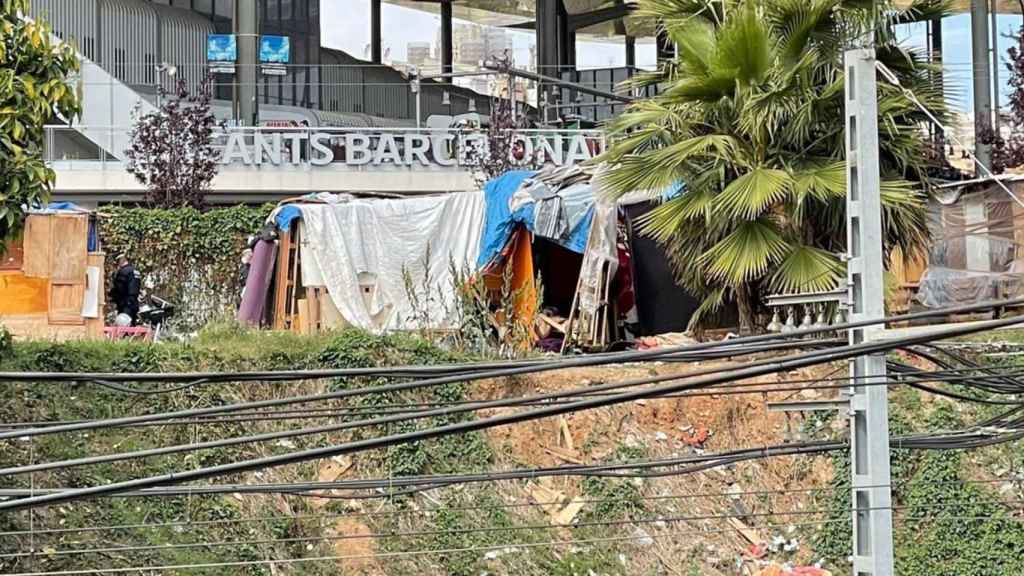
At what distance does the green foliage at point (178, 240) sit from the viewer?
2103 cm

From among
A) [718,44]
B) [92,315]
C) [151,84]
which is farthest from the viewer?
[151,84]

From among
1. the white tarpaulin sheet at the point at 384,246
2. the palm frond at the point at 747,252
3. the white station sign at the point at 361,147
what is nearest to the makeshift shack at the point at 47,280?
the white tarpaulin sheet at the point at 384,246

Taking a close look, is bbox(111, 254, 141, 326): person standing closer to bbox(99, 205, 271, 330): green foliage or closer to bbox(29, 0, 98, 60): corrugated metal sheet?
bbox(99, 205, 271, 330): green foliage

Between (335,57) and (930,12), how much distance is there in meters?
31.1

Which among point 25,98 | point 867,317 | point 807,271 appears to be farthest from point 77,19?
point 867,317

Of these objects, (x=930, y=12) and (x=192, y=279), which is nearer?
(x=930, y=12)

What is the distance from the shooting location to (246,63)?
3114 cm

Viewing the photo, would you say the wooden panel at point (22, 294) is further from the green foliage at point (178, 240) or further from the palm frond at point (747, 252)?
the palm frond at point (747, 252)

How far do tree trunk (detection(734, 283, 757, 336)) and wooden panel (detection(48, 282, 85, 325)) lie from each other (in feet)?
24.6

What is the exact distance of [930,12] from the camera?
13.5 m

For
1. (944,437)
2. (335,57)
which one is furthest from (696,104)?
(335,57)

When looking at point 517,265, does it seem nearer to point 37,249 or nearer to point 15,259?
point 37,249

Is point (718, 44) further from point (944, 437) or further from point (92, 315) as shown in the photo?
point (92, 315)

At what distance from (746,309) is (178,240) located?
36.2 ft
